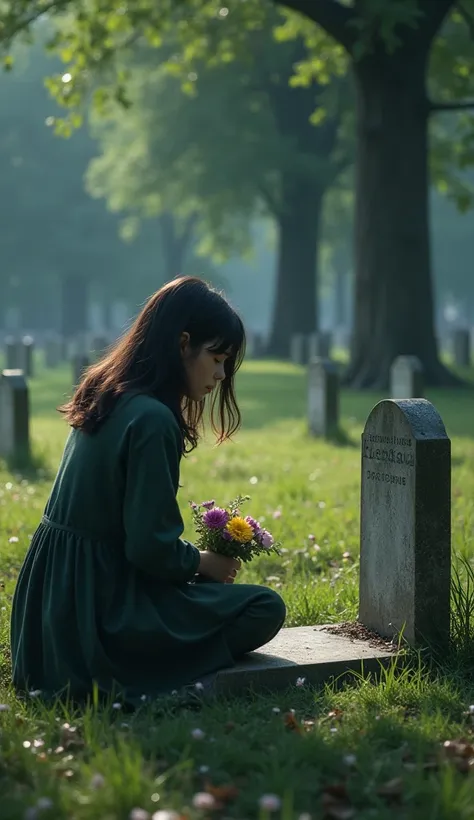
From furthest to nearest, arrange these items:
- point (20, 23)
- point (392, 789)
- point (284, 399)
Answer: point (284, 399) < point (20, 23) < point (392, 789)

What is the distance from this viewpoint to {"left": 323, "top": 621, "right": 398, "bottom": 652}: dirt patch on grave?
206 inches

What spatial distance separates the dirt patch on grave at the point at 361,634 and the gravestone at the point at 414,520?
57mm

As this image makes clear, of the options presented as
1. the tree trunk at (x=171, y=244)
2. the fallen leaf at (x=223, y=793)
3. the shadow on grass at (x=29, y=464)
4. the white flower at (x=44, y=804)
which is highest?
the tree trunk at (x=171, y=244)

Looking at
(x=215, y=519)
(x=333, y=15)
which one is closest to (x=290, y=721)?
(x=215, y=519)

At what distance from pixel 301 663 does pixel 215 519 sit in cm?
67

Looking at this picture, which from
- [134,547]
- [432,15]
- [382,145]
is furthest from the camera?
[382,145]

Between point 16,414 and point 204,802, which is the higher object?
point 16,414

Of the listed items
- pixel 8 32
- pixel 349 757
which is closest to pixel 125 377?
pixel 349 757

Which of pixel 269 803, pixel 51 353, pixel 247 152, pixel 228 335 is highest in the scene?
pixel 247 152

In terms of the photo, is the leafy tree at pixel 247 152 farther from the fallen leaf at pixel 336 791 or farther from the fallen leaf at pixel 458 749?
the fallen leaf at pixel 336 791

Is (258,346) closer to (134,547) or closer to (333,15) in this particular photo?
(333,15)

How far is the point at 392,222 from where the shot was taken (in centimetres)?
1961

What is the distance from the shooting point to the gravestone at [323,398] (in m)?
14.6

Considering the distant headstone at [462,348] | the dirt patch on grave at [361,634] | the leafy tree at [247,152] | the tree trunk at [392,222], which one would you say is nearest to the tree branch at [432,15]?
the tree trunk at [392,222]
